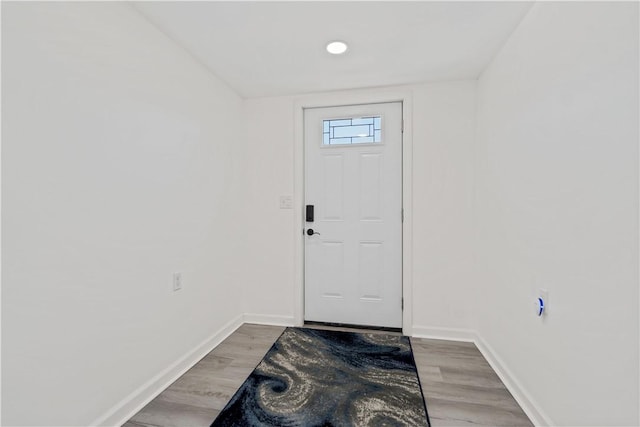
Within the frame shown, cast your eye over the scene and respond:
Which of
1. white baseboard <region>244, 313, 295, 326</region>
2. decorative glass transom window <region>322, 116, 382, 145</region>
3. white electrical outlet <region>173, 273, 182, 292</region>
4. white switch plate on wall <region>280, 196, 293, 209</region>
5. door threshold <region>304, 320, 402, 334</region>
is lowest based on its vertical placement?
door threshold <region>304, 320, 402, 334</region>

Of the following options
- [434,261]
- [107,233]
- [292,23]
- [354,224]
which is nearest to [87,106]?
[107,233]

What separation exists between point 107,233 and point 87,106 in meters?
0.61

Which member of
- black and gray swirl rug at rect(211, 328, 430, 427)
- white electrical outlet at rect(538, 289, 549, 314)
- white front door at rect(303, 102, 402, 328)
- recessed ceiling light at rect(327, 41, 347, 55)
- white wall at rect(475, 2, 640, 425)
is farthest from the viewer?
white front door at rect(303, 102, 402, 328)

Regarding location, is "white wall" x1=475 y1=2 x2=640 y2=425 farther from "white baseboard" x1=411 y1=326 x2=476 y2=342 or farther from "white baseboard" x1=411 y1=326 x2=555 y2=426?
"white baseboard" x1=411 y1=326 x2=476 y2=342

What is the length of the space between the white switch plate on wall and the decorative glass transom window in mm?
636

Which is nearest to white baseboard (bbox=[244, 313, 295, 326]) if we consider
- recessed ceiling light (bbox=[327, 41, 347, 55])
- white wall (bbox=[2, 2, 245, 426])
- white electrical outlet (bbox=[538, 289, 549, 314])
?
white wall (bbox=[2, 2, 245, 426])

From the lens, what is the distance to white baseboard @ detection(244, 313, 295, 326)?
281cm

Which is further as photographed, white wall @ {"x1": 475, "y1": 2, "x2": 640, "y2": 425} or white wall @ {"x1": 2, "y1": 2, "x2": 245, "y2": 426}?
white wall @ {"x1": 2, "y1": 2, "x2": 245, "y2": 426}

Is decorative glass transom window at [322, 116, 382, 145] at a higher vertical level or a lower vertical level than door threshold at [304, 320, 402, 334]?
higher

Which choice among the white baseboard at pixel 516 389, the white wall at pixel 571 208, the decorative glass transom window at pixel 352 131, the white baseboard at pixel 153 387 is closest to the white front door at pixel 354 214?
the decorative glass transom window at pixel 352 131

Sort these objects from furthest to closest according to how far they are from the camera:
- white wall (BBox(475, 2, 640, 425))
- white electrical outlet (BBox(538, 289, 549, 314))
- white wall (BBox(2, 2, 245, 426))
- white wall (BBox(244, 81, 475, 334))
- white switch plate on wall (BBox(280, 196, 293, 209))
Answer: white switch plate on wall (BBox(280, 196, 293, 209)) < white wall (BBox(244, 81, 475, 334)) < white electrical outlet (BBox(538, 289, 549, 314)) < white wall (BBox(2, 2, 245, 426)) < white wall (BBox(475, 2, 640, 425))

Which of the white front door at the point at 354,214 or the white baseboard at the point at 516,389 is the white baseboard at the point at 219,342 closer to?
the white baseboard at the point at 516,389

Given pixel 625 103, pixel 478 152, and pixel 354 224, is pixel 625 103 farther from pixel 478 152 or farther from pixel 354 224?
pixel 354 224

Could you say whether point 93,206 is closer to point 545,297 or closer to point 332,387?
point 332,387
